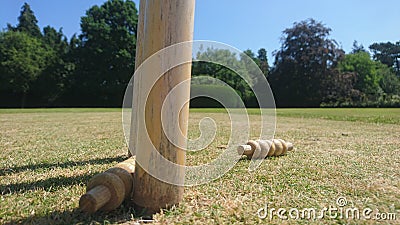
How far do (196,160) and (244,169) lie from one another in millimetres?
588

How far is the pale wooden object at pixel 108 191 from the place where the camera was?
1.38m

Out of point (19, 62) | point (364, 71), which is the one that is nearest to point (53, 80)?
point (19, 62)

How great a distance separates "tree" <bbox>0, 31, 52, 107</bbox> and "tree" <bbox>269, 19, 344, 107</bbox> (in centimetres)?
2878

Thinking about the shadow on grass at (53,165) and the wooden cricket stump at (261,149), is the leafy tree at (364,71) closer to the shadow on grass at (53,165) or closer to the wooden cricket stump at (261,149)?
the wooden cricket stump at (261,149)

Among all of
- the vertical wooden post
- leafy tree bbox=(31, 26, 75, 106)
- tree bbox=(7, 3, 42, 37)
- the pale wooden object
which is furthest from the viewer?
tree bbox=(7, 3, 42, 37)

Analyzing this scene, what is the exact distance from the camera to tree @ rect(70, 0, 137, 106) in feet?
111

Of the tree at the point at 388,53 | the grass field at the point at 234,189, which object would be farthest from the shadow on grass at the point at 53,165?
the tree at the point at 388,53

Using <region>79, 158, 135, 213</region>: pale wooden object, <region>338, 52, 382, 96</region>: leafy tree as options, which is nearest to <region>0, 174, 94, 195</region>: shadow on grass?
<region>79, 158, 135, 213</region>: pale wooden object

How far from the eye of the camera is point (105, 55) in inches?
1378

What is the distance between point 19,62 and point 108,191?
37.0 metres

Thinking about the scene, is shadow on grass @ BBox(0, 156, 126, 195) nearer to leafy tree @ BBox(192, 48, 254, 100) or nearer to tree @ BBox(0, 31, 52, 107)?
leafy tree @ BBox(192, 48, 254, 100)

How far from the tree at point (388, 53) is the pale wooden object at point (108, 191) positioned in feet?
224

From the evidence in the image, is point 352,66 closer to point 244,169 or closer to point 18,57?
point 18,57

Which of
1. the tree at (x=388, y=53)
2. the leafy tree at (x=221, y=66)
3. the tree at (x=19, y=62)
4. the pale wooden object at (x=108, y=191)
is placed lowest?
the pale wooden object at (x=108, y=191)
